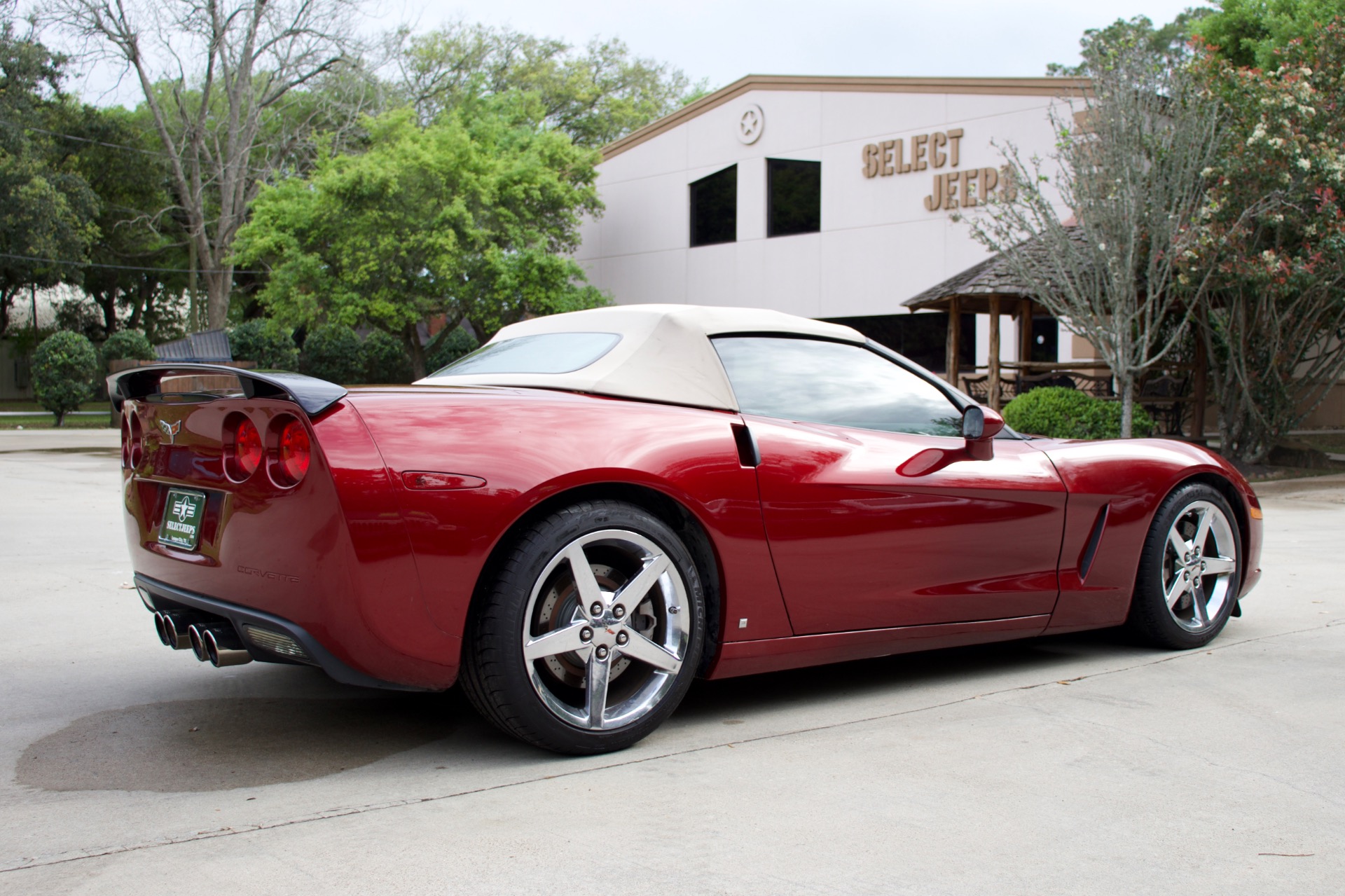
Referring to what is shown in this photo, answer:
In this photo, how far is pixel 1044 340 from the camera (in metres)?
26.7

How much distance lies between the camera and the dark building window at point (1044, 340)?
86.7ft

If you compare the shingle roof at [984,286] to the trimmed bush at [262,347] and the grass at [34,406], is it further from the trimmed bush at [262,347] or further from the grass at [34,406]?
the grass at [34,406]

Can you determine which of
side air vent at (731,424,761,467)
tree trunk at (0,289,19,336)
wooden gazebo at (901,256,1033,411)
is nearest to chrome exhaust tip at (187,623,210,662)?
side air vent at (731,424,761,467)

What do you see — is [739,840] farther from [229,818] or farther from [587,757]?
[229,818]

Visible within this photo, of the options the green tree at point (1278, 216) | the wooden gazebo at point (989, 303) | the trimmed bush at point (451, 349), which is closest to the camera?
the green tree at point (1278, 216)

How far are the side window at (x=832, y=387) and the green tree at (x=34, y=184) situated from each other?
35.8 m

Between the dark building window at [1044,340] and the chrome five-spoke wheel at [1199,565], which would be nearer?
the chrome five-spoke wheel at [1199,565]

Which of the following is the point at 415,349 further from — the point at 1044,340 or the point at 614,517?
the point at 614,517

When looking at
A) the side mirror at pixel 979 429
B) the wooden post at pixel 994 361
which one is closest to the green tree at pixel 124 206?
the wooden post at pixel 994 361

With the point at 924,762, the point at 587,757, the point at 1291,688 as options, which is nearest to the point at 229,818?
the point at 587,757

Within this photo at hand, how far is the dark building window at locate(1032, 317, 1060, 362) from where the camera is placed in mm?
26422

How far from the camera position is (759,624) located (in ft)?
13.1

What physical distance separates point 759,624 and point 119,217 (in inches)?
1875

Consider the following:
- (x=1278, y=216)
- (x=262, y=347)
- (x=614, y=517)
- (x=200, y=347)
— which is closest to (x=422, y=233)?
(x=200, y=347)
